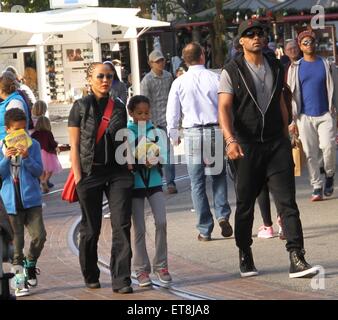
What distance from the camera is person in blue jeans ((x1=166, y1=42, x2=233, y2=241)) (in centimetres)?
1117

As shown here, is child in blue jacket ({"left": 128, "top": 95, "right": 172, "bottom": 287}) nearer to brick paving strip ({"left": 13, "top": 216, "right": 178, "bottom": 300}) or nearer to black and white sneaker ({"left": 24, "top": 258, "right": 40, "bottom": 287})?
brick paving strip ({"left": 13, "top": 216, "right": 178, "bottom": 300})

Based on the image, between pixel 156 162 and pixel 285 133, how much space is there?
43.5 inches

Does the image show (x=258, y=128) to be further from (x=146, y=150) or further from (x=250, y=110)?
(x=146, y=150)

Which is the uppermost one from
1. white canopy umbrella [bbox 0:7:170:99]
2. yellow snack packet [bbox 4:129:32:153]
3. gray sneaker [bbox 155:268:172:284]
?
white canopy umbrella [bbox 0:7:170:99]

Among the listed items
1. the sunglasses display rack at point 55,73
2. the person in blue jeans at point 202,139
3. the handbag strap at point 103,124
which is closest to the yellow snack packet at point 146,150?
the handbag strap at point 103,124

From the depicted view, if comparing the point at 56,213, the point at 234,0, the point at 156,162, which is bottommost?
the point at 56,213

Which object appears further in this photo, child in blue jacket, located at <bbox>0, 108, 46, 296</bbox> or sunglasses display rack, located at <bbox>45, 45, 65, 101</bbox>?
sunglasses display rack, located at <bbox>45, 45, 65, 101</bbox>

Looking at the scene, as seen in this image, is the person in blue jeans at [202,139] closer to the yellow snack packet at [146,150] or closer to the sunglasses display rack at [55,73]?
the yellow snack packet at [146,150]

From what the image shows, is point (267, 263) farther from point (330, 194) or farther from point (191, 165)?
point (330, 194)

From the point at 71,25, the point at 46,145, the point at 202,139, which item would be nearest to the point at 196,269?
the point at 202,139

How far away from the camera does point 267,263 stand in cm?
983

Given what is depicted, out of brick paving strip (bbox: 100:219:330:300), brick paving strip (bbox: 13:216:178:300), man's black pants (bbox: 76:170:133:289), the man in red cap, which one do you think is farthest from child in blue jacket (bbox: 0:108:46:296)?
the man in red cap
